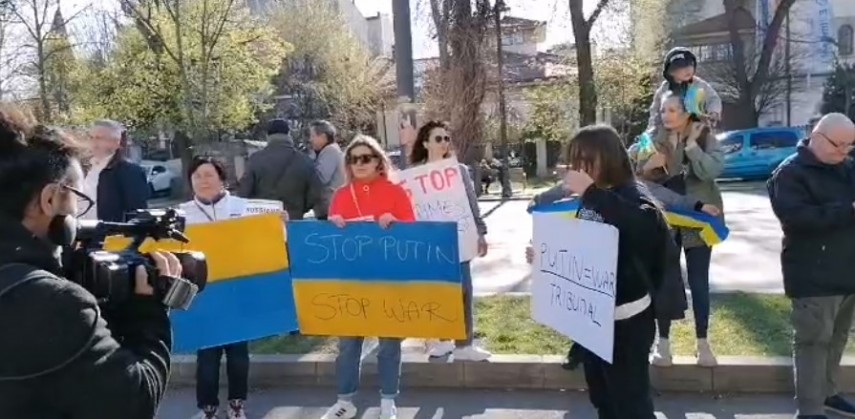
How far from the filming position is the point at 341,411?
5.06 metres

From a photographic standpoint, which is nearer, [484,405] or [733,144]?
[484,405]

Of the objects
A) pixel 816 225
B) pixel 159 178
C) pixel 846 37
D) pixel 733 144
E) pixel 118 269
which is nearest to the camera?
pixel 118 269

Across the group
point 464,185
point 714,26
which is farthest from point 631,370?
point 714,26

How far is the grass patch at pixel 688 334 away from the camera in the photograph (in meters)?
5.77

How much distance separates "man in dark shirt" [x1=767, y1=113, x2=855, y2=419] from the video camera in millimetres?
3277

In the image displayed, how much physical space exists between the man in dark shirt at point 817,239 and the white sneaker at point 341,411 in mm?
2580

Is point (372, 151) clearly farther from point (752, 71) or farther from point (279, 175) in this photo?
point (752, 71)

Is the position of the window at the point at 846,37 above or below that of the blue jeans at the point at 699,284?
above

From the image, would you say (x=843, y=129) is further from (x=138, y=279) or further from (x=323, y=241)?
(x=138, y=279)

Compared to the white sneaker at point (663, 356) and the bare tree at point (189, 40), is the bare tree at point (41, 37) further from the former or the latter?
the white sneaker at point (663, 356)

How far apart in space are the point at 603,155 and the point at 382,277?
1.84 metres

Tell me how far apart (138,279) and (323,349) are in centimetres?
427

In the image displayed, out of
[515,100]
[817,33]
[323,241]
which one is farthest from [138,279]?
[817,33]

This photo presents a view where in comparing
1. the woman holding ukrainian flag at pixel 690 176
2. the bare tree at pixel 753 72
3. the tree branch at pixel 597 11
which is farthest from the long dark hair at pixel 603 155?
the bare tree at pixel 753 72
